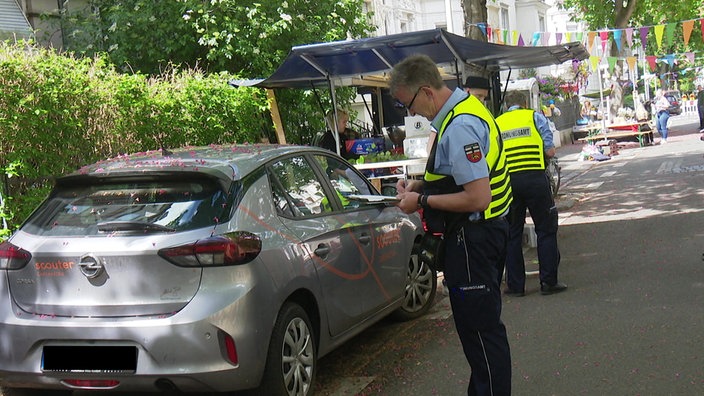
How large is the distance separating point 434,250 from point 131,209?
68.8 inches

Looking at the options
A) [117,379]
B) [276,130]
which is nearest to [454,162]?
[117,379]

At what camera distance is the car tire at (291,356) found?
4.41 metres

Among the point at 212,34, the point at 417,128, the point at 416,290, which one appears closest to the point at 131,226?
the point at 416,290

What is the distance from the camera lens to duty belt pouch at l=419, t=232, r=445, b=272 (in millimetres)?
4027

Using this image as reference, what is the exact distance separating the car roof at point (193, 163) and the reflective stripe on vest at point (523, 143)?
2622mm

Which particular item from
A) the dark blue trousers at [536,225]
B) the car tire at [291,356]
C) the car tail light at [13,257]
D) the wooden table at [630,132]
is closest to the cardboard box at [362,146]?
the dark blue trousers at [536,225]

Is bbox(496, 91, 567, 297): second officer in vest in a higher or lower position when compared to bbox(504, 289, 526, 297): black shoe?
higher

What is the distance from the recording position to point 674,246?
371 inches

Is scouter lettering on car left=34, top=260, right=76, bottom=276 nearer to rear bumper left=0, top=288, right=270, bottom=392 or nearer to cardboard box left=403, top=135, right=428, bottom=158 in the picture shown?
rear bumper left=0, top=288, right=270, bottom=392

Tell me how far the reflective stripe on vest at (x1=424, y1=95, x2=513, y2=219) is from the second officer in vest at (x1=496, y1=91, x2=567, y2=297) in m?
3.26

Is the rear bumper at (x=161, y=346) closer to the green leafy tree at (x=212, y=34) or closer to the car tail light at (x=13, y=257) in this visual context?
the car tail light at (x=13, y=257)

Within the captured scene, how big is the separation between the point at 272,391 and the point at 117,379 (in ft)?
2.77

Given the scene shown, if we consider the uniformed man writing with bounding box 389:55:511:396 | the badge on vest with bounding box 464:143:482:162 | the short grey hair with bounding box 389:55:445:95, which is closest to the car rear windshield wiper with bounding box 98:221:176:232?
the uniformed man writing with bounding box 389:55:511:396

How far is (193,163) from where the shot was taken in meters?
4.76
